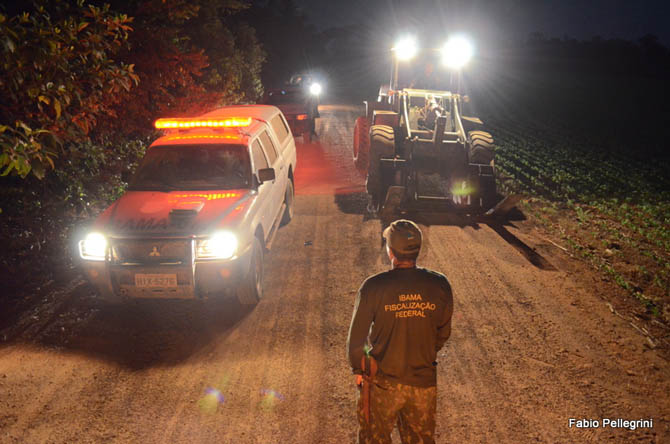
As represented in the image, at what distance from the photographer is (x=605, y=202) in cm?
1113

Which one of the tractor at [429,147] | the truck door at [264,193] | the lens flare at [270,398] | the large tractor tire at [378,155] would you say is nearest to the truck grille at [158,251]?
the truck door at [264,193]

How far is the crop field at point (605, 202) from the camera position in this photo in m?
7.21

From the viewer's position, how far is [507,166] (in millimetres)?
15172

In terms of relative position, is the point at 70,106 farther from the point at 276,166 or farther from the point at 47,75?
the point at 276,166

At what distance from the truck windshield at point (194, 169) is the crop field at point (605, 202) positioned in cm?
573

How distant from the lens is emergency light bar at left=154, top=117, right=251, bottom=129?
6.89 meters

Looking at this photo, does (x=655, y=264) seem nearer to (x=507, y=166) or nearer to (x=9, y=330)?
(x=507, y=166)

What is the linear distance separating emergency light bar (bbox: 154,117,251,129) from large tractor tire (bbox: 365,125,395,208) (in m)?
3.63

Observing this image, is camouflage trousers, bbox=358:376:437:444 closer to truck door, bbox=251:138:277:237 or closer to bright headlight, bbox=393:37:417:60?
truck door, bbox=251:138:277:237

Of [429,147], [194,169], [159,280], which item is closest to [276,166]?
[194,169]

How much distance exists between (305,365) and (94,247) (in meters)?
2.85

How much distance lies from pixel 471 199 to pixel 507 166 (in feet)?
21.6

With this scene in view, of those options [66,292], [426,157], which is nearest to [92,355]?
[66,292]

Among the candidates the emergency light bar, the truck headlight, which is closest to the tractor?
the emergency light bar
